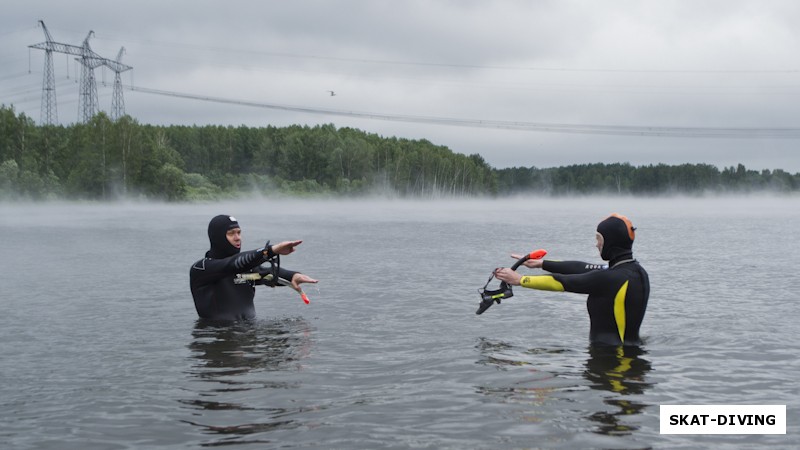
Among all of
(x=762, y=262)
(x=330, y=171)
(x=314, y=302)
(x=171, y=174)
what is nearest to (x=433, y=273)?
(x=314, y=302)

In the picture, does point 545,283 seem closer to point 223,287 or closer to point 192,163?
point 223,287

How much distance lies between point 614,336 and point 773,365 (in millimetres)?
2260

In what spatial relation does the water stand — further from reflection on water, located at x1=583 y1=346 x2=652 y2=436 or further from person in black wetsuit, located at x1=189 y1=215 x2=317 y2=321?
person in black wetsuit, located at x1=189 y1=215 x2=317 y2=321

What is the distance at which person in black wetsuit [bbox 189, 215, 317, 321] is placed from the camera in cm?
1238

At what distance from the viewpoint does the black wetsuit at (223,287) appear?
1278 cm

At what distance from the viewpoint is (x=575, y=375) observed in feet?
34.9

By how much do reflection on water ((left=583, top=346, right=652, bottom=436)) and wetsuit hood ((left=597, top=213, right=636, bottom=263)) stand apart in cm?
143

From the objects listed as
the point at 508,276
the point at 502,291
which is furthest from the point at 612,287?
the point at 502,291

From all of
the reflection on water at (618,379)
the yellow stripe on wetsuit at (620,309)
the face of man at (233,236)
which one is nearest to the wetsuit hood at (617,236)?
the yellow stripe on wetsuit at (620,309)

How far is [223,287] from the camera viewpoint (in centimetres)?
1390

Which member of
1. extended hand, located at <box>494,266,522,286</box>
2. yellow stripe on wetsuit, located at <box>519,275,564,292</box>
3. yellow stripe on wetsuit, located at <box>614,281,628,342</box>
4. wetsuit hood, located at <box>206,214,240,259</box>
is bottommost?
yellow stripe on wetsuit, located at <box>614,281,628,342</box>

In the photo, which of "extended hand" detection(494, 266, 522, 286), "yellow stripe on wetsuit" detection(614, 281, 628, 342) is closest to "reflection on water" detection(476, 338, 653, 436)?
"yellow stripe on wetsuit" detection(614, 281, 628, 342)

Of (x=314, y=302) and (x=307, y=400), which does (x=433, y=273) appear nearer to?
(x=314, y=302)

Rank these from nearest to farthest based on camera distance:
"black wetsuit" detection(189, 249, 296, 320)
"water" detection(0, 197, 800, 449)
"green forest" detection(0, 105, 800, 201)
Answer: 1. "water" detection(0, 197, 800, 449)
2. "black wetsuit" detection(189, 249, 296, 320)
3. "green forest" detection(0, 105, 800, 201)
